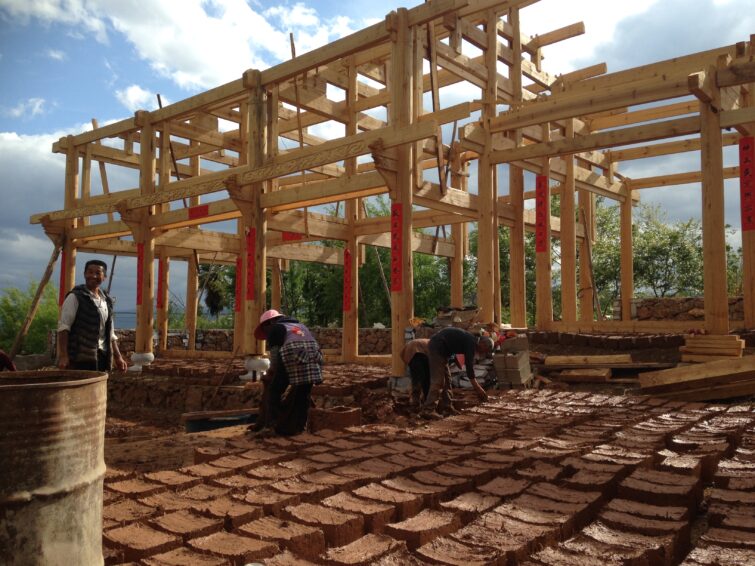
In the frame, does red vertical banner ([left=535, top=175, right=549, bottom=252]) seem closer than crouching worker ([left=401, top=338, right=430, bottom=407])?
No

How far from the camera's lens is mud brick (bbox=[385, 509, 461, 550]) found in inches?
114

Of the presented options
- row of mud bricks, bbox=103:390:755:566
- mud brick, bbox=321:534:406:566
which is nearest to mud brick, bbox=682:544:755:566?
row of mud bricks, bbox=103:390:755:566

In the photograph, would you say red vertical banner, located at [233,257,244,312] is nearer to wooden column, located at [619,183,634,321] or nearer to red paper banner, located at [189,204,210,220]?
red paper banner, located at [189,204,210,220]

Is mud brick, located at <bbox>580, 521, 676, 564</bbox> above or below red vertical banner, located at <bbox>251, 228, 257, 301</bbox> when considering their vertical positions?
below

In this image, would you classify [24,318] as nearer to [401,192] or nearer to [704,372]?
[401,192]

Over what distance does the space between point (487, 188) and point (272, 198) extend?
136 inches

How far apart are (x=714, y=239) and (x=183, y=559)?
7821 millimetres

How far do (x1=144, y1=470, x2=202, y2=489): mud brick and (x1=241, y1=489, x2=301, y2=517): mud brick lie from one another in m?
0.46

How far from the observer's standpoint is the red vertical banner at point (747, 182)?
9391 millimetres

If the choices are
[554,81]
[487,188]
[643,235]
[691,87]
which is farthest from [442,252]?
[643,235]

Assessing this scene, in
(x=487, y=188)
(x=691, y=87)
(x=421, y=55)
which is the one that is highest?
(x=421, y=55)

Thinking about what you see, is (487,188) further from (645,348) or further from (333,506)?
(333,506)

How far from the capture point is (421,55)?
28.4ft

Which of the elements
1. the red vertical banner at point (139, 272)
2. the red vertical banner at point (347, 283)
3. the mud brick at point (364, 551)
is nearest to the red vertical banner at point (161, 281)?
the red vertical banner at point (139, 272)
